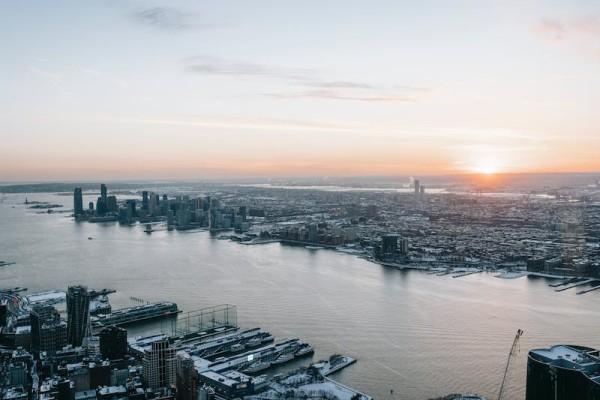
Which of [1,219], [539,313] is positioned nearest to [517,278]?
[539,313]

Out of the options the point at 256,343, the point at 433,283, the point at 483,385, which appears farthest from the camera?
the point at 433,283

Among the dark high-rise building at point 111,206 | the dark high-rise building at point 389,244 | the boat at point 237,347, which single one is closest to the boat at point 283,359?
the boat at point 237,347

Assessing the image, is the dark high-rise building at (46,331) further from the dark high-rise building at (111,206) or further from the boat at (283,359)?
the dark high-rise building at (111,206)

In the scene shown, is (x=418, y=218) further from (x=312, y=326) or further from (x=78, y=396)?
(x=78, y=396)

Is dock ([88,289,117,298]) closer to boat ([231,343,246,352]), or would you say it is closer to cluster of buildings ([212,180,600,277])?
boat ([231,343,246,352])

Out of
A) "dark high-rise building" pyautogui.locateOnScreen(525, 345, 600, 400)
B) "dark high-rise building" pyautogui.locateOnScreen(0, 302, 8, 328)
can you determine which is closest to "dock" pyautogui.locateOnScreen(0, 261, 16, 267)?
"dark high-rise building" pyautogui.locateOnScreen(0, 302, 8, 328)

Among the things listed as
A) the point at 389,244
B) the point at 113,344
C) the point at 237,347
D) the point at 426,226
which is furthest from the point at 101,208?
the point at 237,347
